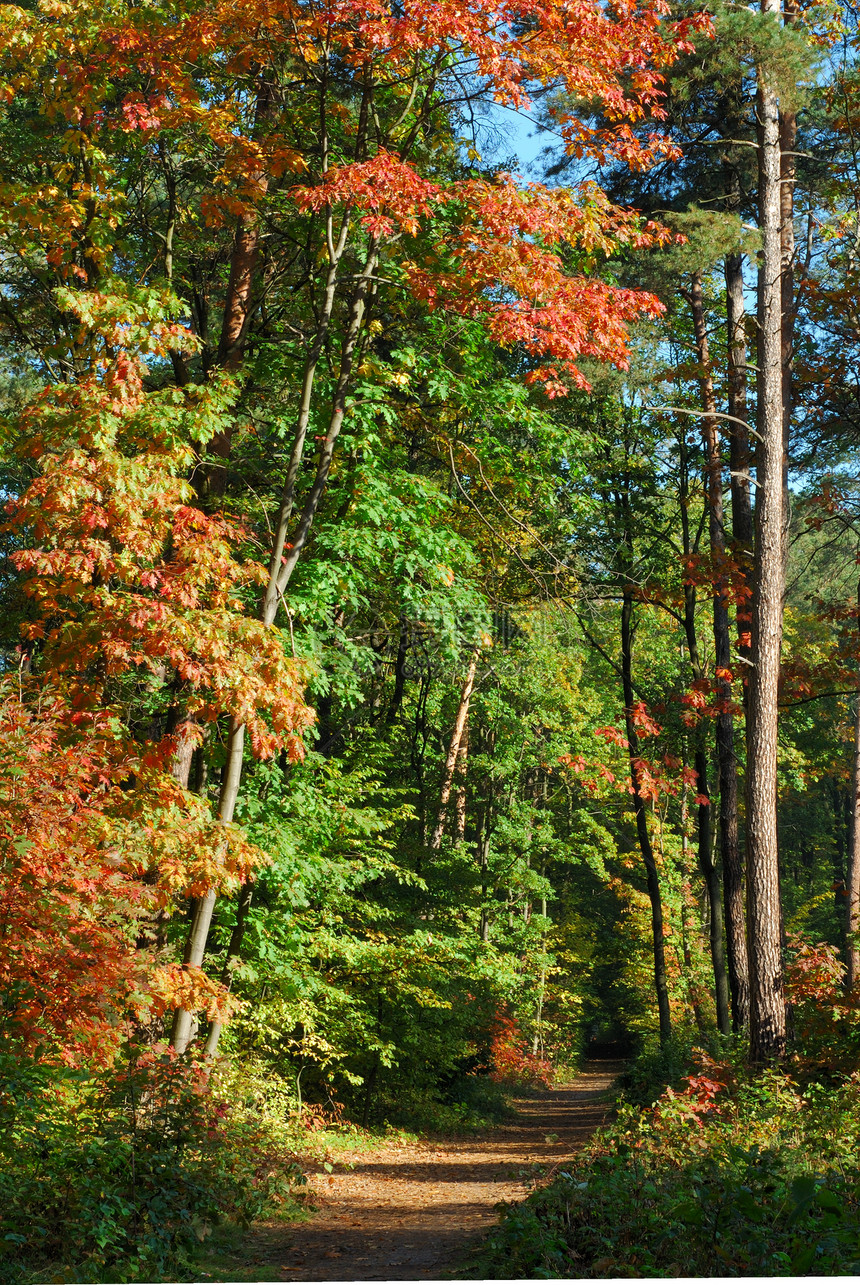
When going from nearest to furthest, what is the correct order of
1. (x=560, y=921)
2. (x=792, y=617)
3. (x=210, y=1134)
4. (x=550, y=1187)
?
(x=550, y=1187) → (x=210, y=1134) → (x=792, y=617) → (x=560, y=921)

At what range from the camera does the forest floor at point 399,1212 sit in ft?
21.6

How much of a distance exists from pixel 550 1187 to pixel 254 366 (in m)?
8.36

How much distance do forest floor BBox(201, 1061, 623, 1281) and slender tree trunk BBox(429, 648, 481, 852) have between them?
17.2 feet

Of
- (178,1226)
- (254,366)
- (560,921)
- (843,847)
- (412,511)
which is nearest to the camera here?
(178,1226)

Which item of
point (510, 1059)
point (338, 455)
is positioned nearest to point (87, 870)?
point (338, 455)

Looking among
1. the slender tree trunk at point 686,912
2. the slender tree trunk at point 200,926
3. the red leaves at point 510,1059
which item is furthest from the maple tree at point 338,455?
the slender tree trunk at point 686,912

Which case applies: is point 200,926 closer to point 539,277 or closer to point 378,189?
point 539,277

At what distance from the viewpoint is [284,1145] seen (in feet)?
32.5

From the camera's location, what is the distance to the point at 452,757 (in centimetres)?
1922

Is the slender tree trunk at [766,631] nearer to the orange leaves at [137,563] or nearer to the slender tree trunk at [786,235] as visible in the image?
the slender tree trunk at [786,235]

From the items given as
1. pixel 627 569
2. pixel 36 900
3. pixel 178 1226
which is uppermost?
pixel 627 569

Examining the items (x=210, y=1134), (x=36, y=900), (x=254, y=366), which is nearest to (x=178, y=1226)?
(x=210, y=1134)

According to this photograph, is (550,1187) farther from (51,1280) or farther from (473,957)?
(473,957)

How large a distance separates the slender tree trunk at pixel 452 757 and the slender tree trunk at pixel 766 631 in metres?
7.99
